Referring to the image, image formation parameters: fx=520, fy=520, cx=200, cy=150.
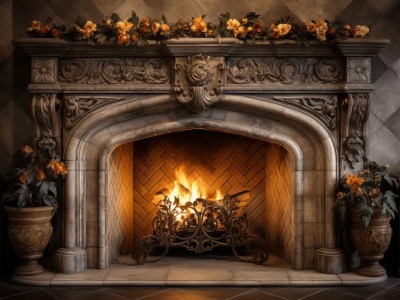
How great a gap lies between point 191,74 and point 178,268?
1.67m

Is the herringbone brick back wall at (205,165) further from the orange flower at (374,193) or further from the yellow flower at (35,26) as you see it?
the yellow flower at (35,26)

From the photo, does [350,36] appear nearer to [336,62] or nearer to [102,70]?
[336,62]

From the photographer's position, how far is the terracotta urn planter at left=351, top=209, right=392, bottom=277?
13.6ft

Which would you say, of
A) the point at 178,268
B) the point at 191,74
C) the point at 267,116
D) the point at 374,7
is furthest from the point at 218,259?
the point at 374,7

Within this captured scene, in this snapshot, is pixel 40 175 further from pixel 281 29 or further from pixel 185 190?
pixel 281 29

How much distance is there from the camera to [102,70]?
14.4 ft

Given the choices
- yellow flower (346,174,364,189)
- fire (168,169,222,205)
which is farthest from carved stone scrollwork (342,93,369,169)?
fire (168,169,222,205)

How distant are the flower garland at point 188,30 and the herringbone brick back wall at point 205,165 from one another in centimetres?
133

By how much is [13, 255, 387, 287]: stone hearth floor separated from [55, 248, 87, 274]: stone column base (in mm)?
61

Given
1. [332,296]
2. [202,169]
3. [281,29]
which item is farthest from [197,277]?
[281,29]

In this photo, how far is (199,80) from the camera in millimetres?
4246

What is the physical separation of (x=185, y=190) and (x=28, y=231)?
62.6 inches

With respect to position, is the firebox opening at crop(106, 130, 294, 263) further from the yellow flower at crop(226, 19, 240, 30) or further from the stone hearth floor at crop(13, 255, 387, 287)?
the yellow flower at crop(226, 19, 240, 30)

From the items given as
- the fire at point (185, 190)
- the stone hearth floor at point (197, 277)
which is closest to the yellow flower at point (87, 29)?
the fire at point (185, 190)
